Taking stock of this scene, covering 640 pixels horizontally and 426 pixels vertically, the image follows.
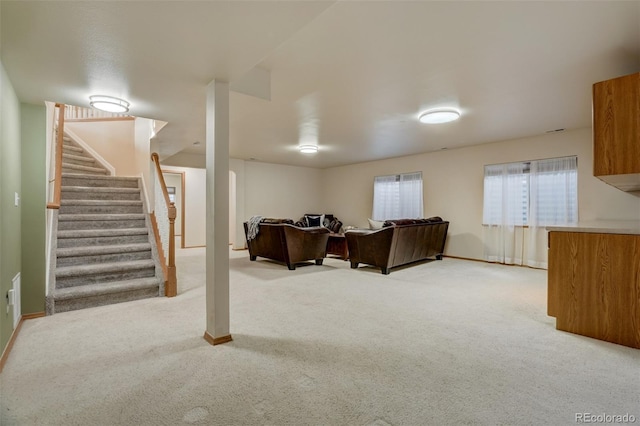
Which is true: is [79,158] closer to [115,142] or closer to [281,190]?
[115,142]

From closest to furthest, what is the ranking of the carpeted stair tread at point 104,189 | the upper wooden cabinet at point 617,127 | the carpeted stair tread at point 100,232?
the upper wooden cabinet at point 617,127 < the carpeted stair tread at point 100,232 < the carpeted stair tread at point 104,189

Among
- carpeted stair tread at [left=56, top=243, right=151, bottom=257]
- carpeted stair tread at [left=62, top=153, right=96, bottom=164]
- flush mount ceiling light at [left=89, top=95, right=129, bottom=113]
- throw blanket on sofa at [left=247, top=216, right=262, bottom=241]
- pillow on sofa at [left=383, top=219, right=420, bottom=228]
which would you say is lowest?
carpeted stair tread at [left=56, top=243, right=151, bottom=257]

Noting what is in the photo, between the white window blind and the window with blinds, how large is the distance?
1520 mm

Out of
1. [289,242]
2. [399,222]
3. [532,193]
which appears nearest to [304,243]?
[289,242]

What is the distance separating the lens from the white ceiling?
1.79 meters

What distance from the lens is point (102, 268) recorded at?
3.70 meters

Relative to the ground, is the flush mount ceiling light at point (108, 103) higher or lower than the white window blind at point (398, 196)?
higher

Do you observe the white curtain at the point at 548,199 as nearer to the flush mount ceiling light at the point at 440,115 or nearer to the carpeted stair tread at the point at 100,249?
the flush mount ceiling light at the point at 440,115

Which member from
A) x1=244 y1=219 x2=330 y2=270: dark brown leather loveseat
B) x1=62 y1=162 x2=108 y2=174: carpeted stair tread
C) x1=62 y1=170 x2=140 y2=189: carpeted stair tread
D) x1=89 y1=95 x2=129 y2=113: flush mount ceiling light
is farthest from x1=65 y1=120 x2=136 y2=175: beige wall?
x1=89 y1=95 x2=129 y2=113: flush mount ceiling light

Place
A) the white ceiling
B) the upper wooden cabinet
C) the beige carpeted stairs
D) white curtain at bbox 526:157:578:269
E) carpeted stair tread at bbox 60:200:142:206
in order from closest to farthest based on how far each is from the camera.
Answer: the white ceiling, the upper wooden cabinet, the beige carpeted stairs, carpeted stair tread at bbox 60:200:142:206, white curtain at bbox 526:157:578:269

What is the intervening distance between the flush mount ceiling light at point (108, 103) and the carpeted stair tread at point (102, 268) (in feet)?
6.05

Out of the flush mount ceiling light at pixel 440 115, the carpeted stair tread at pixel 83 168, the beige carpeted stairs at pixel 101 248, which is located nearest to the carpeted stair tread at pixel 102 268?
the beige carpeted stairs at pixel 101 248

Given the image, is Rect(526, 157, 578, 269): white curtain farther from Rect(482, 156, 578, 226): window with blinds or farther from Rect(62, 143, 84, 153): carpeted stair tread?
Rect(62, 143, 84, 153): carpeted stair tread

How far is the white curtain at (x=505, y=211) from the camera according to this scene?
19.1 feet
